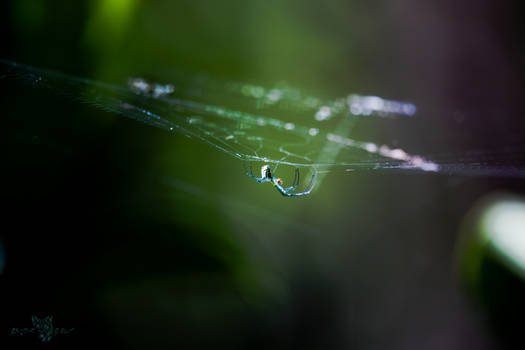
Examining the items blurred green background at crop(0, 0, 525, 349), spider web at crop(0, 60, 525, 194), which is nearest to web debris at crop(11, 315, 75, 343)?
blurred green background at crop(0, 0, 525, 349)

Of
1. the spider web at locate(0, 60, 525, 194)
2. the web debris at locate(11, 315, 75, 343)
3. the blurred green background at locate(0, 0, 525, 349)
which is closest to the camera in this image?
the web debris at locate(11, 315, 75, 343)

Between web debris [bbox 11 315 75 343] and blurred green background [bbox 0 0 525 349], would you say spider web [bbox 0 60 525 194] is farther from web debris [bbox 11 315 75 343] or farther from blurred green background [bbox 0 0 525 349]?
web debris [bbox 11 315 75 343]

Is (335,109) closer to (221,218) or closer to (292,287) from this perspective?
(221,218)

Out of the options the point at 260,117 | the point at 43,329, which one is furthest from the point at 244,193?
the point at 43,329

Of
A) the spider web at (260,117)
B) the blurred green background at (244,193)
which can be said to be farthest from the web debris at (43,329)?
the spider web at (260,117)

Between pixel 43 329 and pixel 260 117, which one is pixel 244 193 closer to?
pixel 260 117

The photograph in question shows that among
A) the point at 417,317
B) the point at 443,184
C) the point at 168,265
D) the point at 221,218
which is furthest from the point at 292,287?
the point at 443,184

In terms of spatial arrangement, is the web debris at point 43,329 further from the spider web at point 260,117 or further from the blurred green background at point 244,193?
the spider web at point 260,117
